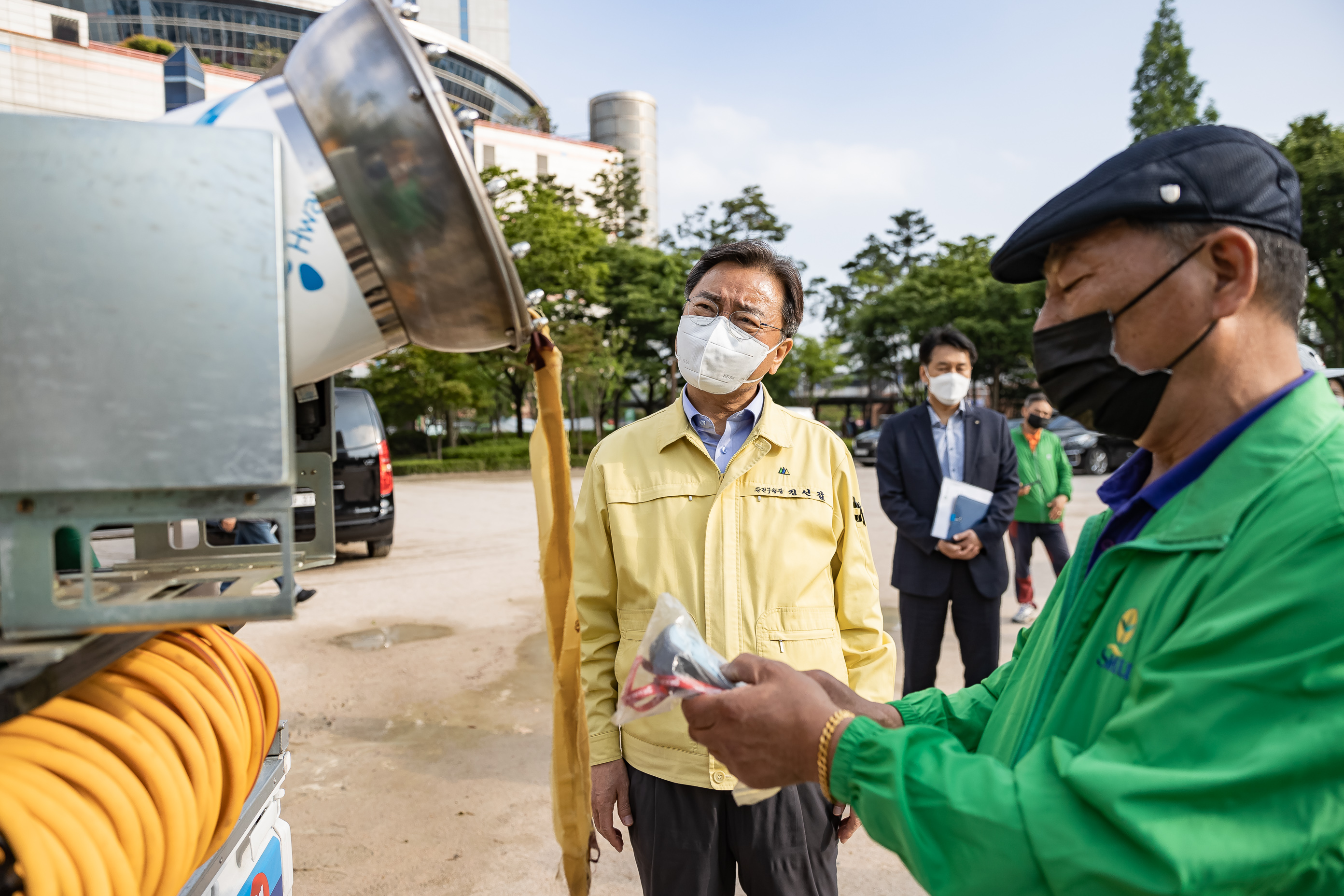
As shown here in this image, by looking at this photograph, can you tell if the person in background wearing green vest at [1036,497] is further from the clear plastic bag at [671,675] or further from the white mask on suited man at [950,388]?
the clear plastic bag at [671,675]

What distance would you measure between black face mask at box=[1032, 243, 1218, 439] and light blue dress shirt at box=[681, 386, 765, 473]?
39.3 inches

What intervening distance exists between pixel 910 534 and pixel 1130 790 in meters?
3.21

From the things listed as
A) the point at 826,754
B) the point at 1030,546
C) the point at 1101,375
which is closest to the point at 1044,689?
the point at 826,754

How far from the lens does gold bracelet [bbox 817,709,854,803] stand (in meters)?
1.11

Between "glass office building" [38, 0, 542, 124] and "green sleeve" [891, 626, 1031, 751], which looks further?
"glass office building" [38, 0, 542, 124]

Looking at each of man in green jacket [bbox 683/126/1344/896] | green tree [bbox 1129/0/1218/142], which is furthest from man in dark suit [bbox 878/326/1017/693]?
green tree [bbox 1129/0/1218/142]

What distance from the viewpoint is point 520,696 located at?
479cm

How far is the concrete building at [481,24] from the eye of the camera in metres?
63.0

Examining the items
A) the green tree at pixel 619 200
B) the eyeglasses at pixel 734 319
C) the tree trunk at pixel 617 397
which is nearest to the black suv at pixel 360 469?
the eyeglasses at pixel 734 319

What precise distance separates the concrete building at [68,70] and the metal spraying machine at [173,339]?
1018 inches

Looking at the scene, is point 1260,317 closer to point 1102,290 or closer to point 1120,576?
point 1102,290

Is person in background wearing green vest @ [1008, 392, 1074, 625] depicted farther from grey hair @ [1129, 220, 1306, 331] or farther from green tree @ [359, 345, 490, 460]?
green tree @ [359, 345, 490, 460]

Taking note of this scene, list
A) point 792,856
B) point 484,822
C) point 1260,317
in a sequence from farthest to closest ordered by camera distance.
Result: point 484,822, point 792,856, point 1260,317

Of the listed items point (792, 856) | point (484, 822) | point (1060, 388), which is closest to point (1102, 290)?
point (1060, 388)
